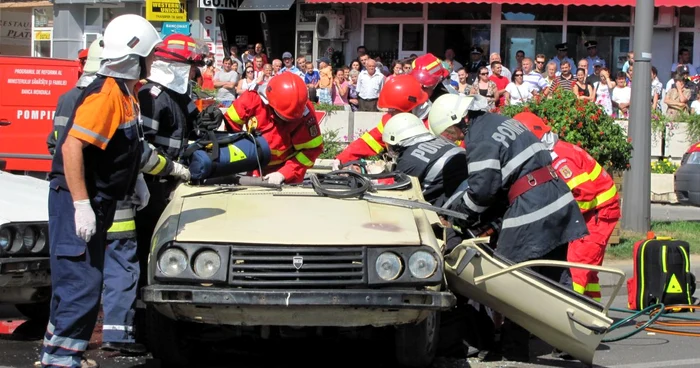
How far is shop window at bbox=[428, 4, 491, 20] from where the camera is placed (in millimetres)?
22344

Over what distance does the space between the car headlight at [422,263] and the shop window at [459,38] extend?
1693cm

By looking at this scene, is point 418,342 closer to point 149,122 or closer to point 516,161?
point 516,161

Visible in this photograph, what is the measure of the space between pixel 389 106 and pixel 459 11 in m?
14.6

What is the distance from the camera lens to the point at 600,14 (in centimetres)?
2161

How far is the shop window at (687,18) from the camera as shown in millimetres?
20797

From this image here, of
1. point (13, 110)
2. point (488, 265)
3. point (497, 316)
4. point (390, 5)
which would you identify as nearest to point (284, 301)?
point (488, 265)

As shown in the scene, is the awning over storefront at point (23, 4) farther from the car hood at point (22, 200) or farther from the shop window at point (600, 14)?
the car hood at point (22, 200)

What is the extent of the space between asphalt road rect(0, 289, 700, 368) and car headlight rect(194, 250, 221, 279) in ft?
3.43

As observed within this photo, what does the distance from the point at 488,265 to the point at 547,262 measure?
35 centimetres

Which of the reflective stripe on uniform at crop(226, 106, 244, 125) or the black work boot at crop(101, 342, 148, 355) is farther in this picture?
the reflective stripe on uniform at crop(226, 106, 244, 125)

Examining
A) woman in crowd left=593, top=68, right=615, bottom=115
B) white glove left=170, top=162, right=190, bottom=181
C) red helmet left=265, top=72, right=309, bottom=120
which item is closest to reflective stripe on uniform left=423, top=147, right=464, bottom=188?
red helmet left=265, top=72, right=309, bottom=120

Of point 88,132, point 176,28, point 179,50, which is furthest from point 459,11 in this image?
point 88,132

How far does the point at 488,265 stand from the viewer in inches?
233

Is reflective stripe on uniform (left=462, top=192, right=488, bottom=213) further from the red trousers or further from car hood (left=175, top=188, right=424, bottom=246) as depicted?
the red trousers
